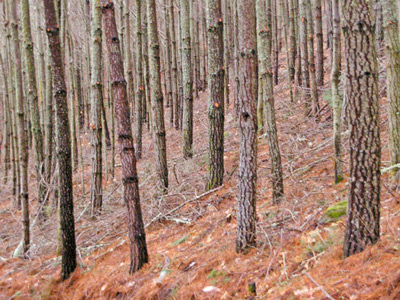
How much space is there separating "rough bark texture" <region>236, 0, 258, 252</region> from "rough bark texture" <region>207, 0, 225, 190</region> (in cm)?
245

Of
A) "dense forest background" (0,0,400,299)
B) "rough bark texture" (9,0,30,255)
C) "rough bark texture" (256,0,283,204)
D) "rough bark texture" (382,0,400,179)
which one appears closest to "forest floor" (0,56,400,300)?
"dense forest background" (0,0,400,299)

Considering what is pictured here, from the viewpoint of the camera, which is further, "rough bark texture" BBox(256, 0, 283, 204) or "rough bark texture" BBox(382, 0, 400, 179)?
"rough bark texture" BBox(256, 0, 283, 204)

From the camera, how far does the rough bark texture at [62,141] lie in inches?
191

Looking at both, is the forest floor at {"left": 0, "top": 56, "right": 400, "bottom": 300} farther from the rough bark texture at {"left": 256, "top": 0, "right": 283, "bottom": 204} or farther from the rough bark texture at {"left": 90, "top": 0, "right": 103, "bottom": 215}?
the rough bark texture at {"left": 256, "top": 0, "right": 283, "bottom": 204}

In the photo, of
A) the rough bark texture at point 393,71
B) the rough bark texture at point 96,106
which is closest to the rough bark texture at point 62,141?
the rough bark texture at point 96,106

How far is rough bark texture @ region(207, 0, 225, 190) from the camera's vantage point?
21.3ft

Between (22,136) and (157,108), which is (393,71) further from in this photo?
(22,136)

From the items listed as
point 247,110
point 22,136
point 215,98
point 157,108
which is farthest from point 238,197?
point 22,136

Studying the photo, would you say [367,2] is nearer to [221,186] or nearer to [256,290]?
[256,290]

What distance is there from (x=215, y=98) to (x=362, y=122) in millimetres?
3790

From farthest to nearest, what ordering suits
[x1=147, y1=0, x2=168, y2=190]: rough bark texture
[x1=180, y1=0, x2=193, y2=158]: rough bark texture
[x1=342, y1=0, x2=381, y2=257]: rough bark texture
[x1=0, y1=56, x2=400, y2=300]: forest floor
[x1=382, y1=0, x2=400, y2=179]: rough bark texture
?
[x1=180, y1=0, x2=193, y2=158]: rough bark texture < [x1=147, y1=0, x2=168, y2=190]: rough bark texture < [x1=382, y1=0, x2=400, y2=179]: rough bark texture < [x1=0, y1=56, x2=400, y2=300]: forest floor < [x1=342, y1=0, x2=381, y2=257]: rough bark texture

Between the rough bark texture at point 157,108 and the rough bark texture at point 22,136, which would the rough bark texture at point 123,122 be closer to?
the rough bark texture at point 157,108

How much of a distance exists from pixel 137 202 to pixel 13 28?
4.50 meters

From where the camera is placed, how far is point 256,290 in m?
3.42
